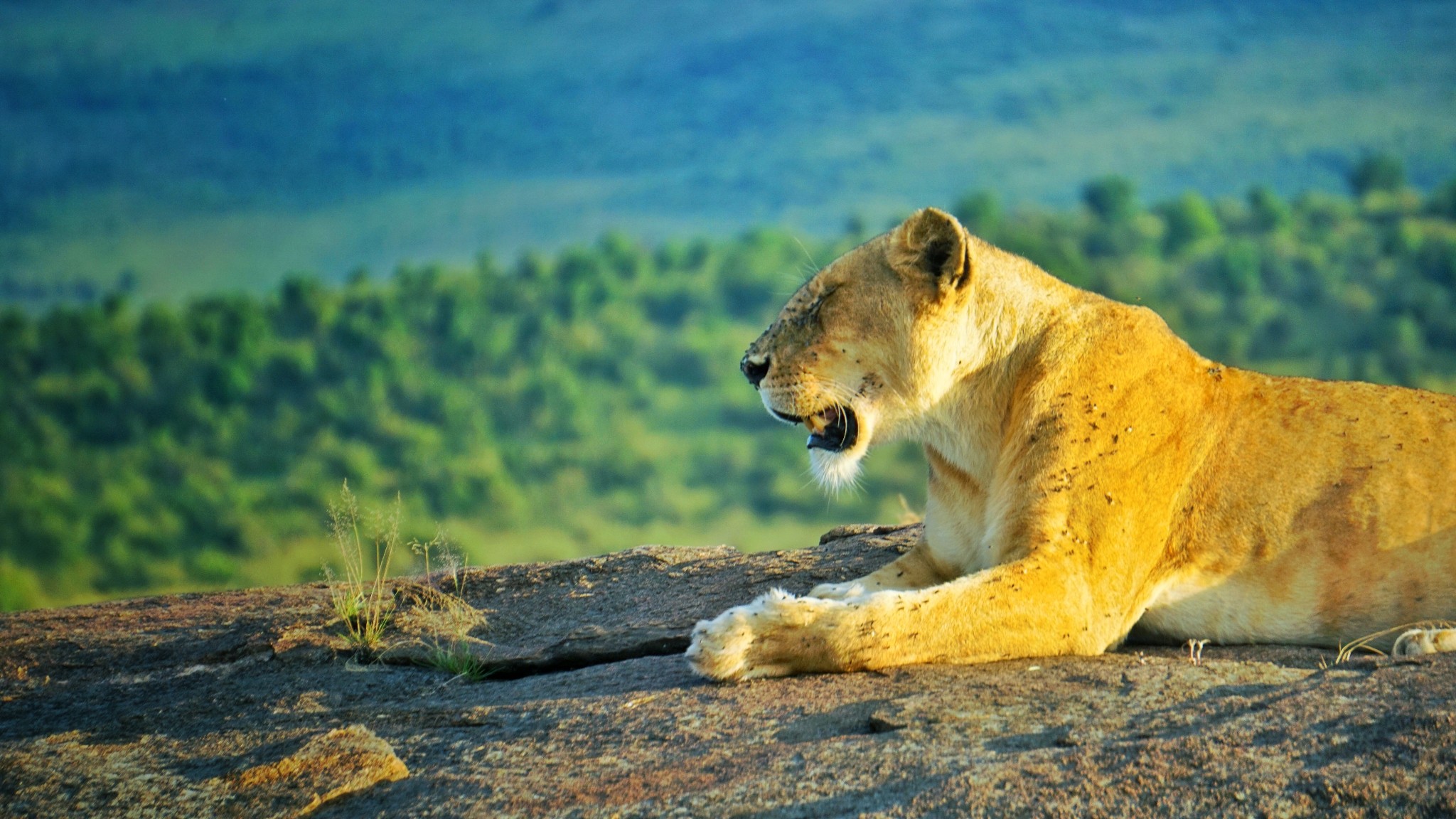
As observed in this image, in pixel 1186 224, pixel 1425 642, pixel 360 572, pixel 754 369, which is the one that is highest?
pixel 1186 224

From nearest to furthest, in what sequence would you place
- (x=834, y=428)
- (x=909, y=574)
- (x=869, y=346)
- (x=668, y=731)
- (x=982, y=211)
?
(x=668, y=731) < (x=869, y=346) < (x=834, y=428) < (x=909, y=574) < (x=982, y=211)

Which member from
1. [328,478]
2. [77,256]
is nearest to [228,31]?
[77,256]

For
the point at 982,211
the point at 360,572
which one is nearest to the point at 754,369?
the point at 360,572

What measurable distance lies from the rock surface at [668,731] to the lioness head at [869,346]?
92cm

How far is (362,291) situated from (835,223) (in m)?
40.6

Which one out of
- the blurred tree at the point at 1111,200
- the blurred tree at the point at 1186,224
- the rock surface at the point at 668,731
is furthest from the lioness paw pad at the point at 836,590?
the blurred tree at the point at 1111,200

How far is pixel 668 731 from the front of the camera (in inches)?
169

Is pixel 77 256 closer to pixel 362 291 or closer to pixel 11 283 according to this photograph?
pixel 11 283

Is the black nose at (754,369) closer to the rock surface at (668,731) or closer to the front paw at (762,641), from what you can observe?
the rock surface at (668,731)

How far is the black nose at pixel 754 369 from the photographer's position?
217 inches

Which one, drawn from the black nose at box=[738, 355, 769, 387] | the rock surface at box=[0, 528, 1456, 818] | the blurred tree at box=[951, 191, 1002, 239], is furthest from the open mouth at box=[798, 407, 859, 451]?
the blurred tree at box=[951, 191, 1002, 239]

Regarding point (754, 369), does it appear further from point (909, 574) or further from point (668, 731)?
point (668, 731)

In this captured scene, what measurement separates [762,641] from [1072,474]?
124 centimetres

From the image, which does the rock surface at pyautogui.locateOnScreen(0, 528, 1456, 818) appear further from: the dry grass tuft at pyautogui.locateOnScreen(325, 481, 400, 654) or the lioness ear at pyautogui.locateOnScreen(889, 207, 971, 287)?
the lioness ear at pyautogui.locateOnScreen(889, 207, 971, 287)
